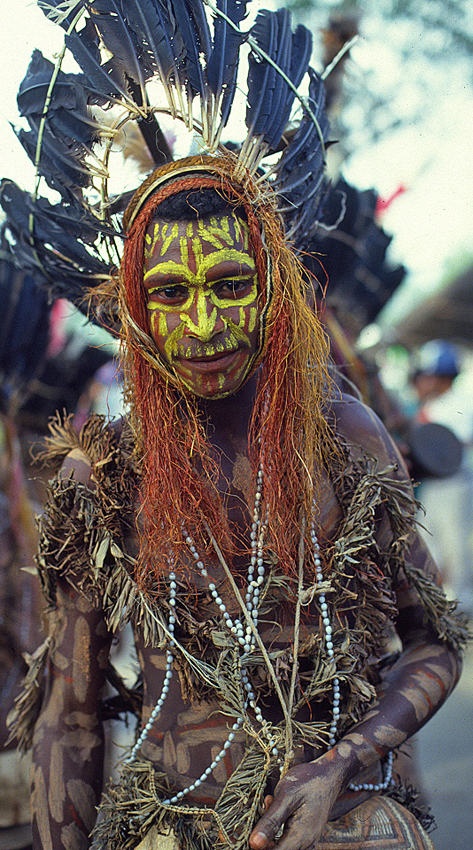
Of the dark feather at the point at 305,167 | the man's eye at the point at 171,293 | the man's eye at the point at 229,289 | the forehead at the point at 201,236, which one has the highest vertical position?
the dark feather at the point at 305,167

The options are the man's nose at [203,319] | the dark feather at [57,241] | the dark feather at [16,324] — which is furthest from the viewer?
the dark feather at [16,324]

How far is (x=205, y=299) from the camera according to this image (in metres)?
1.69

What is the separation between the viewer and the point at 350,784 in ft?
5.64

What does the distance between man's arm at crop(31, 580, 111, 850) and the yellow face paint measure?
0.68 metres

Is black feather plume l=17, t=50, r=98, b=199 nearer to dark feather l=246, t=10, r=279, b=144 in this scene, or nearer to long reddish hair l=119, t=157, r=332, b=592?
long reddish hair l=119, t=157, r=332, b=592

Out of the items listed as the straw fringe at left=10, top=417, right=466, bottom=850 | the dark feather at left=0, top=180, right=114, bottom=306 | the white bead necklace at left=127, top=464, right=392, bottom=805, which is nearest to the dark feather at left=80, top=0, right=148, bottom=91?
the dark feather at left=0, top=180, right=114, bottom=306

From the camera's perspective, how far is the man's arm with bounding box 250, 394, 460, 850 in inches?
58.0

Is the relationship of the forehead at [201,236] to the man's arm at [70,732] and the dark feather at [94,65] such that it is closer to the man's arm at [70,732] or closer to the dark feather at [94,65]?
the dark feather at [94,65]

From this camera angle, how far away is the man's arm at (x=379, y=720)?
147 cm

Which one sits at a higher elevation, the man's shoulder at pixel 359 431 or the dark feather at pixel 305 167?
the dark feather at pixel 305 167

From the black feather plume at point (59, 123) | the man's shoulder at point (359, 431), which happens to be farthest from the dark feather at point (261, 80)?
the man's shoulder at point (359, 431)

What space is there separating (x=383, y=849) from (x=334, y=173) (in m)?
2.79

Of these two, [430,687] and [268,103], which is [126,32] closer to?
[268,103]

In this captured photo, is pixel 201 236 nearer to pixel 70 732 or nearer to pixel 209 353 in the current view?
pixel 209 353
